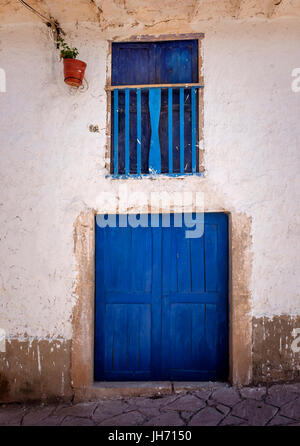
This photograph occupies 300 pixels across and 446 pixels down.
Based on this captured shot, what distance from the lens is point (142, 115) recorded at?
3.83 metres

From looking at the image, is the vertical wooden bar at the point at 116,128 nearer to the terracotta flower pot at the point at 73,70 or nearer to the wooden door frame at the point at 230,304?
the terracotta flower pot at the point at 73,70

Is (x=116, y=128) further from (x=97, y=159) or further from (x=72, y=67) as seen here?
(x=72, y=67)

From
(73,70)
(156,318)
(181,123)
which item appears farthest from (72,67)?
(156,318)

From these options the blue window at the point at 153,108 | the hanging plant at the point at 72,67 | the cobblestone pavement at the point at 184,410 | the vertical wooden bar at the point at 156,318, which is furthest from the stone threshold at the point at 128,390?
the hanging plant at the point at 72,67

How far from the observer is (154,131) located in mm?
3740

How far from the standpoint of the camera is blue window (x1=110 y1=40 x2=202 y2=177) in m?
3.70

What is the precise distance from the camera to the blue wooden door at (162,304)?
3.63 m

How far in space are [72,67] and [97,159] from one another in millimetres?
1042

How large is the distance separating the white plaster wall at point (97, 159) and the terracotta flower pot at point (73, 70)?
19cm

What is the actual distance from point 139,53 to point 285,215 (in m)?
2.63

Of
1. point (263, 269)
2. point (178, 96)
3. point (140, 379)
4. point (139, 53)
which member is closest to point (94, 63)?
point (139, 53)

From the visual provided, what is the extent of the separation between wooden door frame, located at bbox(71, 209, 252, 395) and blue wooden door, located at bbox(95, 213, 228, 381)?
0.14 meters

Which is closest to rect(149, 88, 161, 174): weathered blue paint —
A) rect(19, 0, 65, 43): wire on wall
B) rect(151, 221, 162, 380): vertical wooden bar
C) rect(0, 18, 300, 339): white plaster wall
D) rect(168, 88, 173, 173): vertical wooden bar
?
rect(168, 88, 173, 173): vertical wooden bar
